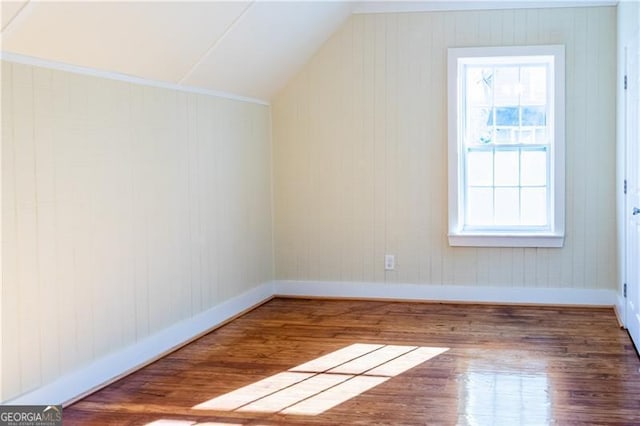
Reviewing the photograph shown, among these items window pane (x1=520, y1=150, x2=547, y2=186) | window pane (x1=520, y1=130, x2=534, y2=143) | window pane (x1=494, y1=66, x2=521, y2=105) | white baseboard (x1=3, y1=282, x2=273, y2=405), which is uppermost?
window pane (x1=494, y1=66, x2=521, y2=105)

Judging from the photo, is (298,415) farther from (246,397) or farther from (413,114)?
(413,114)

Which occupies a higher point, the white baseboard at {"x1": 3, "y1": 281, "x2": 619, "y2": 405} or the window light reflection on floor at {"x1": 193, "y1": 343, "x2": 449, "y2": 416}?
the white baseboard at {"x1": 3, "y1": 281, "x2": 619, "y2": 405}

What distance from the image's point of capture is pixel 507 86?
5.59m

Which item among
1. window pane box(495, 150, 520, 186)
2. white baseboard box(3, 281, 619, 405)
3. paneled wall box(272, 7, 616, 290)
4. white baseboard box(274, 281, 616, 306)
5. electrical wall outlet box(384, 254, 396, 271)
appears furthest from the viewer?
electrical wall outlet box(384, 254, 396, 271)

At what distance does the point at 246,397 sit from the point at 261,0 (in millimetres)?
2348

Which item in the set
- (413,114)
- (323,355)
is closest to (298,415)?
(323,355)

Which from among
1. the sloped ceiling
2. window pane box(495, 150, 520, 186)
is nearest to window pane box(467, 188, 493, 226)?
window pane box(495, 150, 520, 186)

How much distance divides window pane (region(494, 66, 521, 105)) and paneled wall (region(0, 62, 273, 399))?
2064 mm

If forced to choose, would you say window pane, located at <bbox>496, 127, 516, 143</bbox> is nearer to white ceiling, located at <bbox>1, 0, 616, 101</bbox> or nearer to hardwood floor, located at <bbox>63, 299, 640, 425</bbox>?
white ceiling, located at <bbox>1, 0, 616, 101</bbox>

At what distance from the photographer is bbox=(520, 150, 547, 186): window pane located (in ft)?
18.3

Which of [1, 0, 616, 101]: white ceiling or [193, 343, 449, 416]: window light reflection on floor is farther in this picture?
[193, 343, 449, 416]: window light reflection on floor

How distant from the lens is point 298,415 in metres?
3.25

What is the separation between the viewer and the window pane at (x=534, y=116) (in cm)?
558

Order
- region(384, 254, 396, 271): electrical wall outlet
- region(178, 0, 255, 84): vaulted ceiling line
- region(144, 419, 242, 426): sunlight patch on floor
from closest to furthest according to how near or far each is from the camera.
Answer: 1. region(144, 419, 242, 426): sunlight patch on floor
2. region(178, 0, 255, 84): vaulted ceiling line
3. region(384, 254, 396, 271): electrical wall outlet
